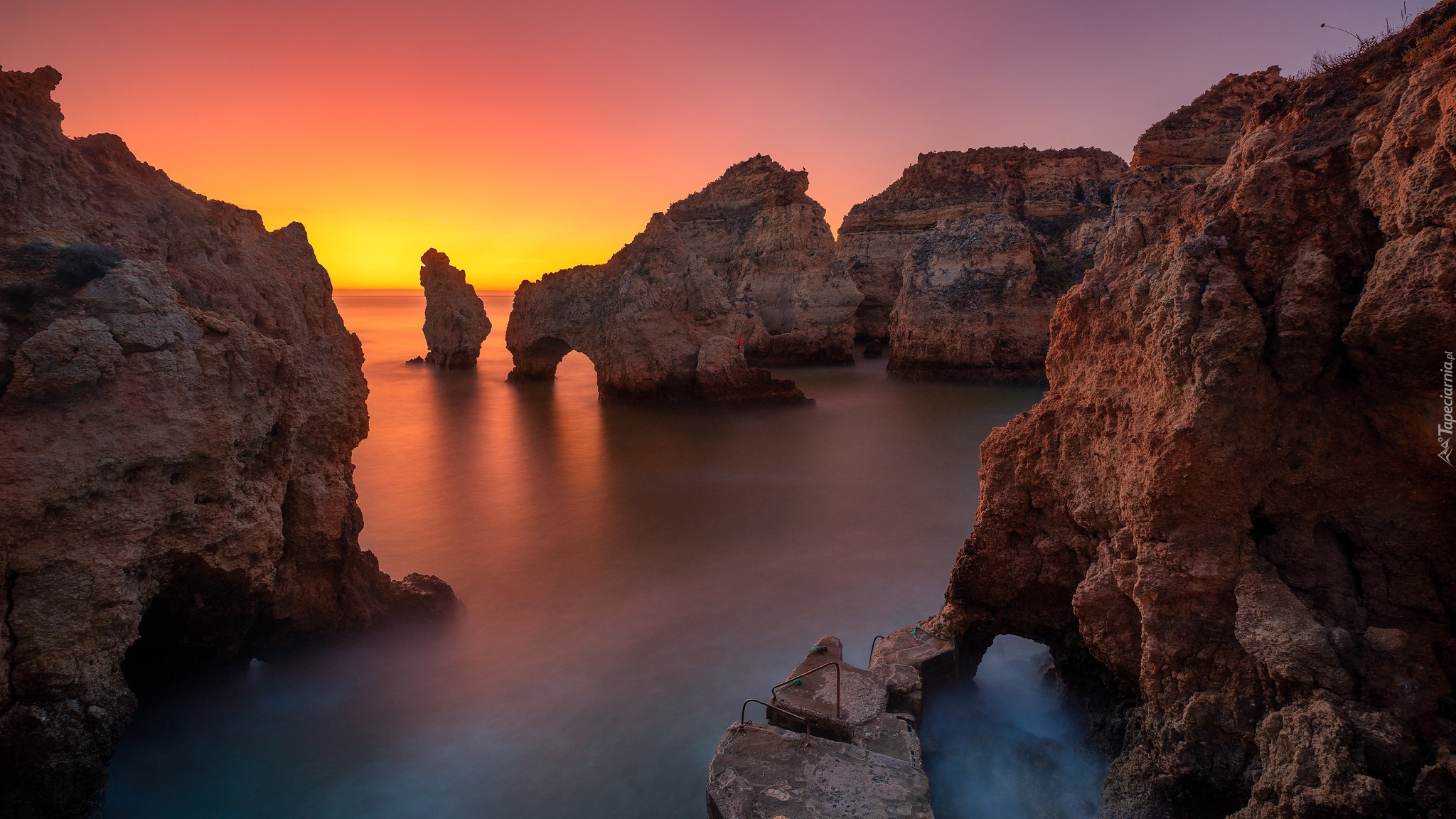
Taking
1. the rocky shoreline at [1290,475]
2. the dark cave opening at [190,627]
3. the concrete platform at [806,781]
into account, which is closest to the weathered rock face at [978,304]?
the rocky shoreline at [1290,475]

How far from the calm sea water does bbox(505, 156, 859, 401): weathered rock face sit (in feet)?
12.6

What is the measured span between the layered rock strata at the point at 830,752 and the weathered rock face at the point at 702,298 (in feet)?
43.3

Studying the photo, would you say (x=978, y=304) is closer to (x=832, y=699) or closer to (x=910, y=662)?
(x=910, y=662)

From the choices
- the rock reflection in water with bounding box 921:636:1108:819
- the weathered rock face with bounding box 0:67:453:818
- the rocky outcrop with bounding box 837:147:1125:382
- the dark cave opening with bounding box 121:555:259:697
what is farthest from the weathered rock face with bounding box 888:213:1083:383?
the dark cave opening with bounding box 121:555:259:697

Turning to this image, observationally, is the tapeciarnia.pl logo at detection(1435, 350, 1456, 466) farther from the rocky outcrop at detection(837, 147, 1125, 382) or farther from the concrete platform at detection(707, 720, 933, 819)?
the rocky outcrop at detection(837, 147, 1125, 382)

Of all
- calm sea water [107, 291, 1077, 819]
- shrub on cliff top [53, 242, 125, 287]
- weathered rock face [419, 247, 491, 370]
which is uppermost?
weathered rock face [419, 247, 491, 370]

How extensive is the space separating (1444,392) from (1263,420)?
59cm

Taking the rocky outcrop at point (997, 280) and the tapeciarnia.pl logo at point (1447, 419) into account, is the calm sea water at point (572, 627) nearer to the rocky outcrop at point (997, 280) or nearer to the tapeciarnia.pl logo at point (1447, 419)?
the tapeciarnia.pl logo at point (1447, 419)

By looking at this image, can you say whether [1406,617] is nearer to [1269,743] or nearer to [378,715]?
[1269,743]

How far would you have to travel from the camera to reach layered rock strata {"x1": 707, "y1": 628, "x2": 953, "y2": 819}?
3371mm

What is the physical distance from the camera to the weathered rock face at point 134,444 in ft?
10.6

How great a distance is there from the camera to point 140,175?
16.0 feet

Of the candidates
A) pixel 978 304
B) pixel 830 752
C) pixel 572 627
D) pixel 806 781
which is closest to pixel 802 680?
pixel 830 752

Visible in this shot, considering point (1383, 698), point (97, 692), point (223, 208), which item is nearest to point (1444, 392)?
point (1383, 698)
